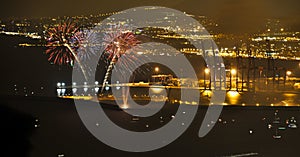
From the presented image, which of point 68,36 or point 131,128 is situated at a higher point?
point 68,36

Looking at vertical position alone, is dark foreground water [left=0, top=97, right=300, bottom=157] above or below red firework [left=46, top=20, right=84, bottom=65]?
below

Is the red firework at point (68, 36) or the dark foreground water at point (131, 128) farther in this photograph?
the red firework at point (68, 36)

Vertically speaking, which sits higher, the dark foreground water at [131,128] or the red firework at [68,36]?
the red firework at [68,36]

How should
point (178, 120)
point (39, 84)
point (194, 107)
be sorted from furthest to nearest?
1. point (39, 84)
2. point (194, 107)
3. point (178, 120)

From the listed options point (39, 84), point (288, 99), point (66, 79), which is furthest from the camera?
point (66, 79)

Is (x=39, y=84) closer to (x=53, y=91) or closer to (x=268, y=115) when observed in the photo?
(x=53, y=91)

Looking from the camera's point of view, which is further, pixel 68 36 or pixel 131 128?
pixel 68 36

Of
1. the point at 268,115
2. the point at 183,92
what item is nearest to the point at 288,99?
the point at 183,92

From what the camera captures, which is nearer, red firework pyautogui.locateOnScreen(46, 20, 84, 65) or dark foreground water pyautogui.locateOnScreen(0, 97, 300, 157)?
dark foreground water pyautogui.locateOnScreen(0, 97, 300, 157)
